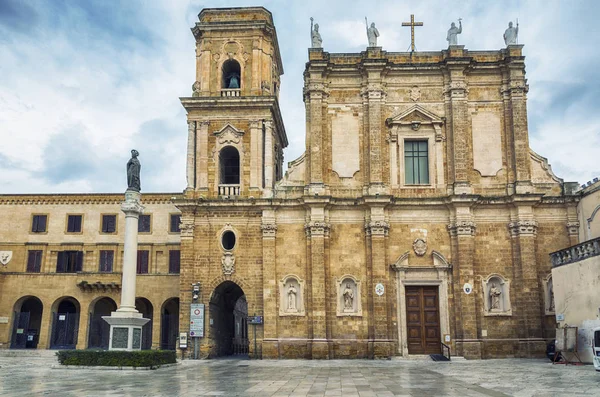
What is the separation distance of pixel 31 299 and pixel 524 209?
3390cm

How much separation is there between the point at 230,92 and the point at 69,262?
1809 cm

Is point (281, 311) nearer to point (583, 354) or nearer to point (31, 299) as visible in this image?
point (583, 354)

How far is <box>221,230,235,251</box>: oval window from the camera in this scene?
33938 millimetres

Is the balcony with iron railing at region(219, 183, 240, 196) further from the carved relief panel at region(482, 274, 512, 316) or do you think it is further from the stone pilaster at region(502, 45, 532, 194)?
the stone pilaster at region(502, 45, 532, 194)

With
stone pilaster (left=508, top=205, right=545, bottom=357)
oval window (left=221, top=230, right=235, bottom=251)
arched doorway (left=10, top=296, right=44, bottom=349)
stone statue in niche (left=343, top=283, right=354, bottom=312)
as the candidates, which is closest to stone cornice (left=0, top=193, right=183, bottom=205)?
arched doorway (left=10, top=296, right=44, bottom=349)

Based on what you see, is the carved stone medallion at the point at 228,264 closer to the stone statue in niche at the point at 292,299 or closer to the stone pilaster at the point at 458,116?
the stone statue in niche at the point at 292,299

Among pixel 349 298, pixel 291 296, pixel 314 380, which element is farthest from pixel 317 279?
pixel 314 380

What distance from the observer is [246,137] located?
1378 inches

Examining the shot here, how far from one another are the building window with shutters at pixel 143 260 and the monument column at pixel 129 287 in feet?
48.9

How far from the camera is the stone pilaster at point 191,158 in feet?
113

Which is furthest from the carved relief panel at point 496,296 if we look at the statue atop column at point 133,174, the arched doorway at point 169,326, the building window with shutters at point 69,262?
the building window with shutters at point 69,262

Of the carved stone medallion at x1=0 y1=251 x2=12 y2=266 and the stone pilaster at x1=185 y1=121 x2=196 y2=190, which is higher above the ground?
the stone pilaster at x1=185 y1=121 x2=196 y2=190

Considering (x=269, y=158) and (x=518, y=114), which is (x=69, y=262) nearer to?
(x=269, y=158)

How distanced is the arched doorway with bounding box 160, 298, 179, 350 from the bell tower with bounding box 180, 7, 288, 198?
1208 cm
